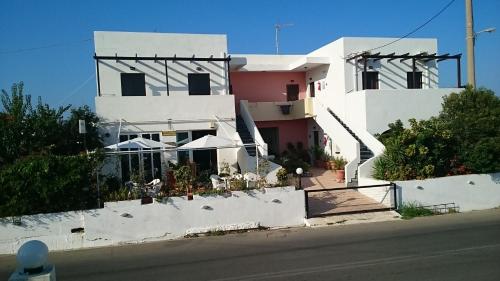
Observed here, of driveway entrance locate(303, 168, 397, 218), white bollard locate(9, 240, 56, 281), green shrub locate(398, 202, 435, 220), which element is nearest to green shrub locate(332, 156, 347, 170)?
driveway entrance locate(303, 168, 397, 218)

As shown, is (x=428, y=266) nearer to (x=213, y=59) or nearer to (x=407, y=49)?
(x=213, y=59)

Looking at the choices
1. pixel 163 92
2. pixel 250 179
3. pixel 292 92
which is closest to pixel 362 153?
pixel 250 179

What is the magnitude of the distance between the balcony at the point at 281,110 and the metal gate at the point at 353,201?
27.3 feet

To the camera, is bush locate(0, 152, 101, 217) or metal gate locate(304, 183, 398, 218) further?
metal gate locate(304, 183, 398, 218)

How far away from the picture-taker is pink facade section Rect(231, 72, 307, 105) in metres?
25.2

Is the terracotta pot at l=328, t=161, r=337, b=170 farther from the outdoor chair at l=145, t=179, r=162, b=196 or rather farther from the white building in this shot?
the outdoor chair at l=145, t=179, r=162, b=196

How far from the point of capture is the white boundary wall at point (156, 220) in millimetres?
11266

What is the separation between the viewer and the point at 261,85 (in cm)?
2555

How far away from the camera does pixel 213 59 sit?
1883cm

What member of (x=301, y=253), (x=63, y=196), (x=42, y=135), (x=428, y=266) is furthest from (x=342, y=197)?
(x=42, y=135)

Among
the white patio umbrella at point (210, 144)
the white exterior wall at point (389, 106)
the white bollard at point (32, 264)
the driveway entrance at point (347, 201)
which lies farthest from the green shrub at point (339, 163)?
the white bollard at point (32, 264)

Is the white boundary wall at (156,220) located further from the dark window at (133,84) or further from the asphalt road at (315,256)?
the dark window at (133,84)

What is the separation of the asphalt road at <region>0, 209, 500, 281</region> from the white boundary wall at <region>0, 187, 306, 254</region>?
0.47 m

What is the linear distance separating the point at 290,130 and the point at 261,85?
142 inches
